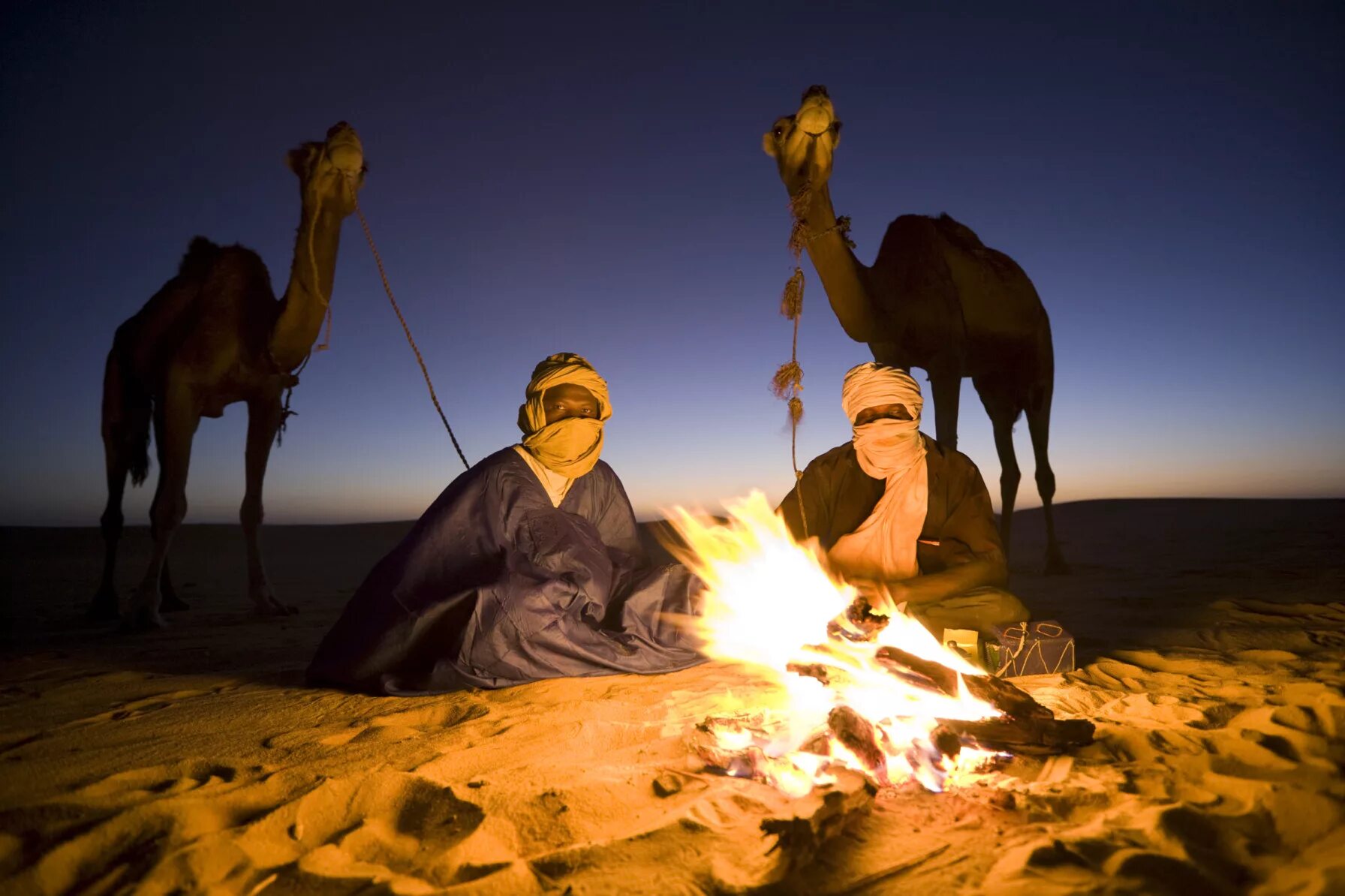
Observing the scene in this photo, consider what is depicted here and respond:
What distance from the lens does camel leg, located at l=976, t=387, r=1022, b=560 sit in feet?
27.0

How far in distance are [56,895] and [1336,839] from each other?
2899 millimetres

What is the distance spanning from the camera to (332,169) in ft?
16.2

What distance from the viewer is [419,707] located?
9.70 ft

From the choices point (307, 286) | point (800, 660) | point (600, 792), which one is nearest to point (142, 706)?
point (600, 792)

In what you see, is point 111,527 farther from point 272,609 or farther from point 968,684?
point 968,684

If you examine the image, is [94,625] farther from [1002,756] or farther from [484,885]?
[1002,756]

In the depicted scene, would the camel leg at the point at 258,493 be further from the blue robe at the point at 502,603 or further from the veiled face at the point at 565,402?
the veiled face at the point at 565,402

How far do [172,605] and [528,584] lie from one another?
5.94m

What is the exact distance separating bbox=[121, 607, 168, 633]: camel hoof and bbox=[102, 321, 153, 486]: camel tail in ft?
8.17

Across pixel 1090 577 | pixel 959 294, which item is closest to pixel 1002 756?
pixel 959 294

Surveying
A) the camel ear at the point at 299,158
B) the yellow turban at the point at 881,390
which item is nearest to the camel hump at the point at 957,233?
the yellow turban at the point at 881,390

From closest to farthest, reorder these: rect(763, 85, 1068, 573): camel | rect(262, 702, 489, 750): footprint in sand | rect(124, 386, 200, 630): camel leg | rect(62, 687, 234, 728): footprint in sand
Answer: rect(262, 702, 489, 750): footprint in sand < rect(62, 687, 234, 728): footprint in sand < rect(763, 85, 1068, 573): camel < rect(124, 386, 200, 630): camel leg

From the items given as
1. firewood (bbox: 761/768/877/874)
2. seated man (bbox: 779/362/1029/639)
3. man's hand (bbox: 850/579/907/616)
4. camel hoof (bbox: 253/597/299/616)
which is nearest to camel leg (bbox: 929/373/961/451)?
seated man (bbox: 779/362/1029/639)

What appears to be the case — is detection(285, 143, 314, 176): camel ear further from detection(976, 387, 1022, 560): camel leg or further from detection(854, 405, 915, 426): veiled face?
detection(976, 387, 1022, 560): camel leg
